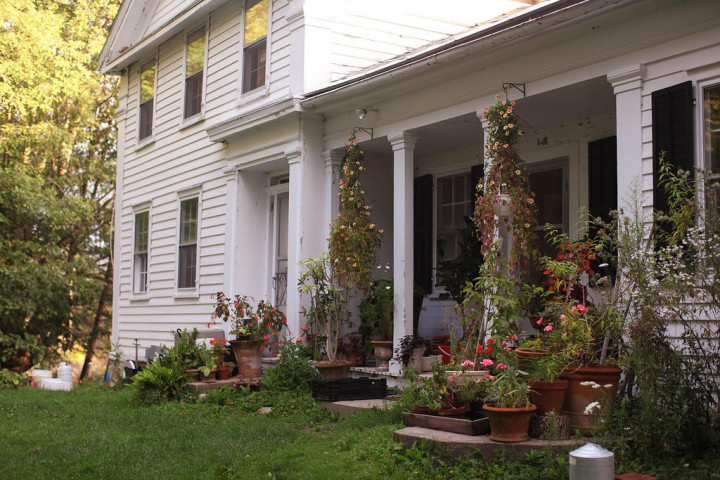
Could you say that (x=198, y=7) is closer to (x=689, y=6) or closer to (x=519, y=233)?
(x=519, y=233)

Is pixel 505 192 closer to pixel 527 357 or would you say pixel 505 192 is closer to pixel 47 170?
pixel 527 357

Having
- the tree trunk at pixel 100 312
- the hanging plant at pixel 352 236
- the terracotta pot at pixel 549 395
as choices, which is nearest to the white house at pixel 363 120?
the hanging plant at pixel 352 236

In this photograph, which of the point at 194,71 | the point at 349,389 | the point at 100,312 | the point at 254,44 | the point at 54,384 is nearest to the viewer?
the point at 349,389

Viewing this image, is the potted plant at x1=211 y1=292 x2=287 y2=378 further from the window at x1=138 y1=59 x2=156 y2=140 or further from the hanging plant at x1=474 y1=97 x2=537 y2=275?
the window at x1=138 y1=59 x2=156 y2=140

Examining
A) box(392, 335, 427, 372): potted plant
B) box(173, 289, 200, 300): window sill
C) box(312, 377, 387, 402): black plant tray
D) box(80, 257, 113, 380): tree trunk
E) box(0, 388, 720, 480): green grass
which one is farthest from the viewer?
box(80, 257, 113, 380): tree trunk

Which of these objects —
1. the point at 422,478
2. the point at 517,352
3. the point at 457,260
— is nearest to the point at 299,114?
the point at 457,260

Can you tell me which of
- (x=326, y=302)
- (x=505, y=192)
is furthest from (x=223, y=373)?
(x=505, y=192)

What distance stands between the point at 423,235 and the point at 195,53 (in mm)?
5825

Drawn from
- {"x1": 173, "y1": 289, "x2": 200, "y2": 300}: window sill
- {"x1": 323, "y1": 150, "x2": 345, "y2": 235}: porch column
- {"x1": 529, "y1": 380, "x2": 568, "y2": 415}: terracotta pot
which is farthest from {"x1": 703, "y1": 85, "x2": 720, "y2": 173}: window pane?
Result: {"x1": 173, "y1": 289, "x2": 200, "y2": 300}: window sill

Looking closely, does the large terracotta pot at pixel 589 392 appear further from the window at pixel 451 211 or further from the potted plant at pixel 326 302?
the window at pixel 451 211

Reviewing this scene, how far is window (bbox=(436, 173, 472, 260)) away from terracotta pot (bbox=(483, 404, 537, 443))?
5334 mm

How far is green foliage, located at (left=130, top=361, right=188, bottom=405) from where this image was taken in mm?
9570

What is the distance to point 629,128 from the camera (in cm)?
669

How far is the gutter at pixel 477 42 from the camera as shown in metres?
6.75
